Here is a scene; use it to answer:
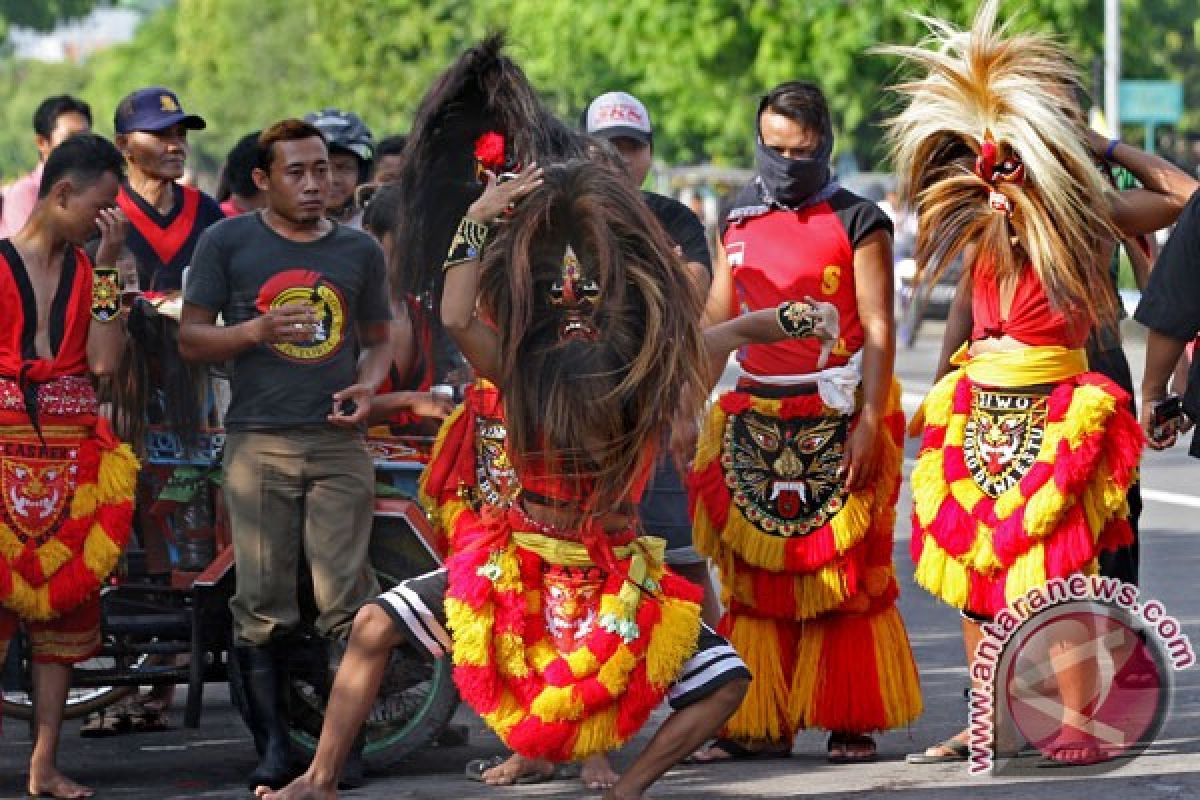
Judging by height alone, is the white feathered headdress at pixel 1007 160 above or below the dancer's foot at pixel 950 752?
above

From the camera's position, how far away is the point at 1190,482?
51.1ft

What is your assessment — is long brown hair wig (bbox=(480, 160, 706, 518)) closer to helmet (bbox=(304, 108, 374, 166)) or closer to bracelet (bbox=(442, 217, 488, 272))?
bracelet (bbox=(442, 217, 488, 272))

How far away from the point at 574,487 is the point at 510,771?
4.91ft

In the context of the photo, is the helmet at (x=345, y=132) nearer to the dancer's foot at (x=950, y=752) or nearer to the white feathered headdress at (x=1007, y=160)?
the white feathered headdress at (x=1007, y=160)

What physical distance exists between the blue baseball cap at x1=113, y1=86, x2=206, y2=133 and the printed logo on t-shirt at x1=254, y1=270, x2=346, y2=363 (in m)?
1.46

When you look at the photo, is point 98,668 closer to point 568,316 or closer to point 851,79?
point 568,316

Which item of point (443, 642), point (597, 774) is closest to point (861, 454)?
point (597, 774)

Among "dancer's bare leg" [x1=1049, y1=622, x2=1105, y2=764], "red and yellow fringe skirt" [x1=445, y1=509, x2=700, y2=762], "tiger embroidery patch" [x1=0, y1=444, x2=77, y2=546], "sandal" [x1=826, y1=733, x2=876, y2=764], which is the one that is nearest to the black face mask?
"dancer's bare leg" [x1=1049, y1=622, x2=1105, y2=764]

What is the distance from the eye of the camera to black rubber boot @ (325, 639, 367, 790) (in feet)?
25.5

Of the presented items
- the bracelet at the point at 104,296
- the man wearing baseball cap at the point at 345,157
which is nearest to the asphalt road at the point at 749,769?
the bracelet at the point at 104,296

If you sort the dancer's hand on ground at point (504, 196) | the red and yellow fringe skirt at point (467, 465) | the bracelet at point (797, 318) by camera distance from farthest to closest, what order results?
the red and yellow fringe skirt at point (467, 465), the bracelet at point (797, 318), the dancer's hand on ground at point (504, 196)

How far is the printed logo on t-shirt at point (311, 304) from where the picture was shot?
7742mm

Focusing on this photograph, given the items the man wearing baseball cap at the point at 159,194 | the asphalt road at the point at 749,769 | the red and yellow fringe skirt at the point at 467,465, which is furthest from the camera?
the man wearing baseball cap at the point at 159,194

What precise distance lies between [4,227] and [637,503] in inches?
202
